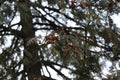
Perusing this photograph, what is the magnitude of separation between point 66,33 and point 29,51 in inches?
44.2

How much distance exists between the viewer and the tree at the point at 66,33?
235 inches

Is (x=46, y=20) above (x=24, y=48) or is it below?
above

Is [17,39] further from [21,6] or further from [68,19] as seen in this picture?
[21,6]

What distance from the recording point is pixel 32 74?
23.2 ft

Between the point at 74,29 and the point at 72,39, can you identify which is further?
the point at 74,29

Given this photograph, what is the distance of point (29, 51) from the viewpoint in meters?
6.93

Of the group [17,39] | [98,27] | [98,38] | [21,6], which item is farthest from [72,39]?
[17,39]

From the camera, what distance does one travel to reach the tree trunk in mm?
6145

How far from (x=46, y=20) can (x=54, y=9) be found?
0.61 m

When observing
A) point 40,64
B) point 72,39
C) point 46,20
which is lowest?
point 72,39

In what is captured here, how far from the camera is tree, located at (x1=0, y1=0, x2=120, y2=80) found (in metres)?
5.96

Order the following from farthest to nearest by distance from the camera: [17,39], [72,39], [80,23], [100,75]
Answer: [17,39], [80,23], [100,75], [72,39]

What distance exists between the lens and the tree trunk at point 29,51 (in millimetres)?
6145

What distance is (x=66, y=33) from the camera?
6078mm
